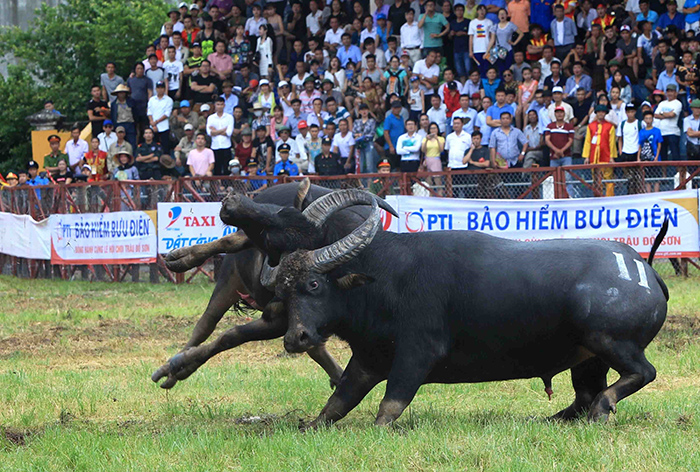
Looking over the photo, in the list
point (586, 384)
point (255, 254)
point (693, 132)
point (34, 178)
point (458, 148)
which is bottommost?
point (586, 384)

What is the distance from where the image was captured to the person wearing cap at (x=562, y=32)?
65.1ft

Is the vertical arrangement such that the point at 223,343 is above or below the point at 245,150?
below

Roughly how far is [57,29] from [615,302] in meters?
37.1

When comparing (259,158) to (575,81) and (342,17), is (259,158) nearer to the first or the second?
(342,17)

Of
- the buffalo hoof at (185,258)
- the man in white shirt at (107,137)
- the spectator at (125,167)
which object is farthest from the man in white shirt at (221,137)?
the buffalo hoof at (185,258)

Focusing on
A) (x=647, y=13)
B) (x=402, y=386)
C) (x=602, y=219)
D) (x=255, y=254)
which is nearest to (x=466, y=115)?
(x=647, y=13)

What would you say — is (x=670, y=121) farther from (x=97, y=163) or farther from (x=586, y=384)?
(x=97, y=163)

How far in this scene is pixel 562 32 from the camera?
19.8 metres

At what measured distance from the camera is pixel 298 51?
76.3 ft

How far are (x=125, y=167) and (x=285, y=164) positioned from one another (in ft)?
14.4

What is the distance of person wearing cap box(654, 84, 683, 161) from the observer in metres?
17.1

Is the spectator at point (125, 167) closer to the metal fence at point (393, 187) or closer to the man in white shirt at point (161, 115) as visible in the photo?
the man in white shirt at point (161, 115)

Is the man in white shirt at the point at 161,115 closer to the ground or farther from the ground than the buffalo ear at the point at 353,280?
farther from the ground

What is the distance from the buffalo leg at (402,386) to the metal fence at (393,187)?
33.1ft
